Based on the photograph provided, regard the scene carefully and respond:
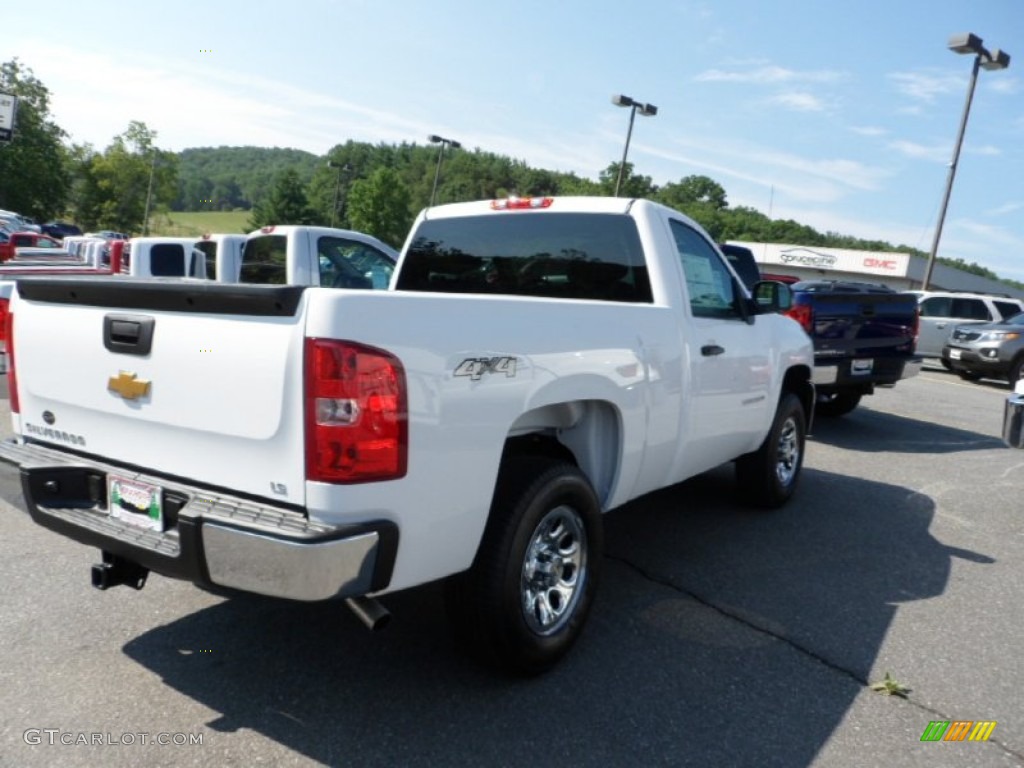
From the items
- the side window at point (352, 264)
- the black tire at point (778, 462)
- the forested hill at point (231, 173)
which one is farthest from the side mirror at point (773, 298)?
the forested hill at point (231, 173)

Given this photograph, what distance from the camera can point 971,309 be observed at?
19.4m

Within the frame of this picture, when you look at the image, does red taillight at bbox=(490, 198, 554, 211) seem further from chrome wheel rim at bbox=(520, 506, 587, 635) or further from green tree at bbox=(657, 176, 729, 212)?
green tree at bbox=(657, 176, 729, 212)

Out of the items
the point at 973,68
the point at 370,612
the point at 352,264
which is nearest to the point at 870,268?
the point at 973,68

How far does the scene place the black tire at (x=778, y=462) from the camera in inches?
217

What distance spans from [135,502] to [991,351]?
1655 centimetres

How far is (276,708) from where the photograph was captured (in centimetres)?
286

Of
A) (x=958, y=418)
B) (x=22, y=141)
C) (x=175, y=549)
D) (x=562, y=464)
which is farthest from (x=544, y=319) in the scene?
(x=22, y=141)

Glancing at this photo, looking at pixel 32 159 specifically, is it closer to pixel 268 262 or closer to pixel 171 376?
pixel 268 262

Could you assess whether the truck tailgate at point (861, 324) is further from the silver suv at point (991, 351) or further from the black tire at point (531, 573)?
the silver suv at point (991, 351)

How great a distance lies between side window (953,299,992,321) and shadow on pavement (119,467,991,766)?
17.1m

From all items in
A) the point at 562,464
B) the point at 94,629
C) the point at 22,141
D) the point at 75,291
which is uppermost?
the point at 22,141

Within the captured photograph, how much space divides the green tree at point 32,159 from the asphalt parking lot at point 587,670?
72145mm

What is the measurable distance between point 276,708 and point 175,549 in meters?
0.76

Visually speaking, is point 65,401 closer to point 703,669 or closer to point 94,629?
point 94,629
